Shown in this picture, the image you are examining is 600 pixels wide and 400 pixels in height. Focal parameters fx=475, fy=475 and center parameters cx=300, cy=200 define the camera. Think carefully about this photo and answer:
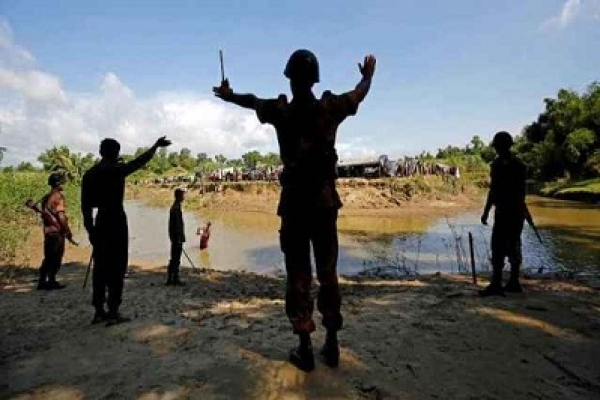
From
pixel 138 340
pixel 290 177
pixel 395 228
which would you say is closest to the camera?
pixel 290 177

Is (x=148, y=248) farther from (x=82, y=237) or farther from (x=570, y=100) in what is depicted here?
(x=570, y=100)

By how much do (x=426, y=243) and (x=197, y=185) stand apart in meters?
37.2

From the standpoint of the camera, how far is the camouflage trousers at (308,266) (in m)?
3.53

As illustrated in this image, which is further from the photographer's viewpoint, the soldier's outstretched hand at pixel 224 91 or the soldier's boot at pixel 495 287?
the soldier's boot at pixel 495 287

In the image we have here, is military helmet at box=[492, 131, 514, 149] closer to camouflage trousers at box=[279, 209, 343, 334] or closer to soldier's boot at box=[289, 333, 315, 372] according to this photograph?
camouflage trousers at box=[279, 209, 343, 334]

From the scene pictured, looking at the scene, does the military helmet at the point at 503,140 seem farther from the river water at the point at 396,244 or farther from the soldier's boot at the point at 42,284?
the soldier's boot at the point at 42,284

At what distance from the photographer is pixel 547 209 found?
36.2 metres

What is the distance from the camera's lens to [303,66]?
349cm

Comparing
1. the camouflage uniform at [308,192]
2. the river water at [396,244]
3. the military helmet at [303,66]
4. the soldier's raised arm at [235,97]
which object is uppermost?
the military helmet at [303,66]

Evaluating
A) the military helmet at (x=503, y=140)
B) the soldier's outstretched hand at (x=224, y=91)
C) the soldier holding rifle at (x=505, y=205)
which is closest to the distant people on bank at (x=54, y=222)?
the soldier's outstretched hand at (x=224, y=91)

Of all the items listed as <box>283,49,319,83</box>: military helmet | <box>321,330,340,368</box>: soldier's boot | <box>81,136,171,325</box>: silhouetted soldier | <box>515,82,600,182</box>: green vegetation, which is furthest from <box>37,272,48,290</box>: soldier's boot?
<box>515,82,600,182</box>: green vegetation

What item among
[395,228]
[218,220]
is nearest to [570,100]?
[395,228]

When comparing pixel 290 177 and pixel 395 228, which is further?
pixel 395 228

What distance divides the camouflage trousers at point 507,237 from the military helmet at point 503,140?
0.98m
